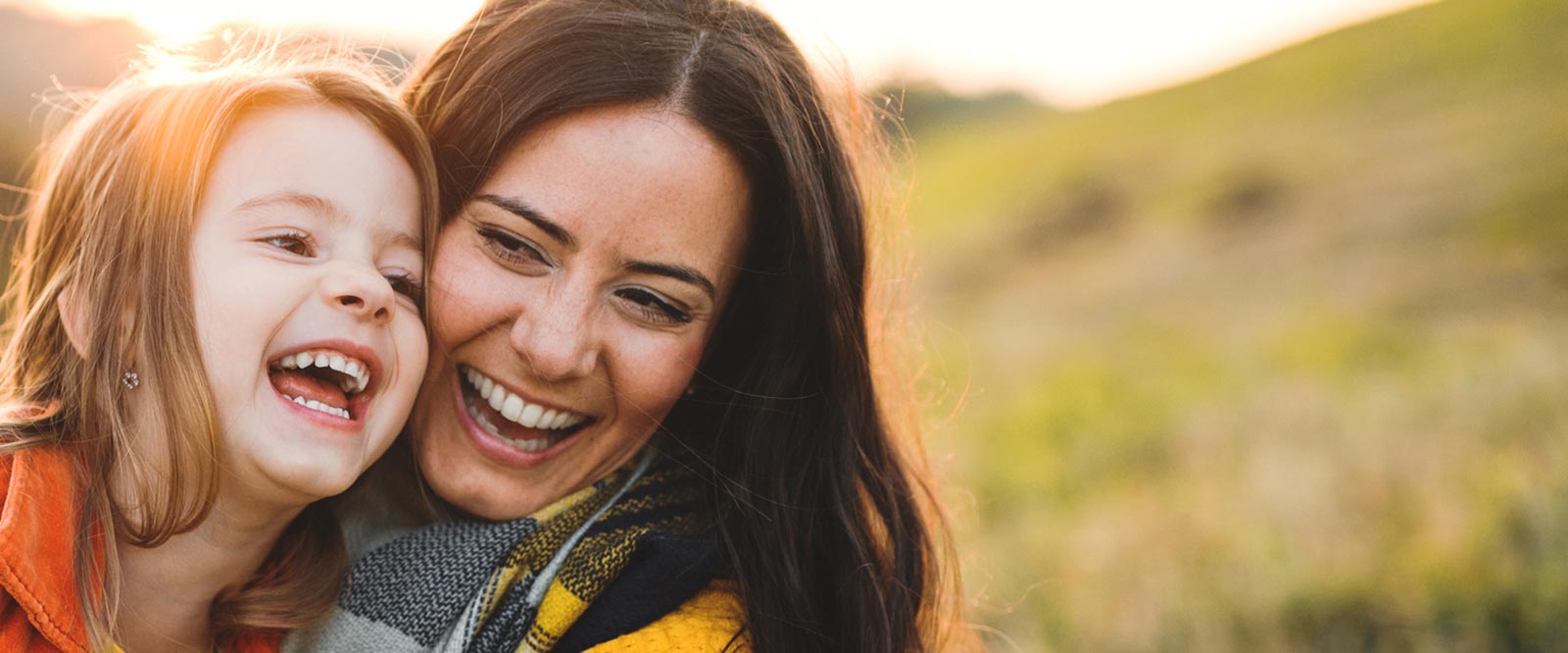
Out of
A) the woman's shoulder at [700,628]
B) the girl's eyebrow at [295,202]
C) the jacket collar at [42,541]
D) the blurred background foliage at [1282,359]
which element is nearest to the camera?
the jacket collar at [42,541]

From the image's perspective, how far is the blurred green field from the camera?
434 cm

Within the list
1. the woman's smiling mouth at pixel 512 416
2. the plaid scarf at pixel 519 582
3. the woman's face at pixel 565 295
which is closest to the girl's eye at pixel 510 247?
the woman's face at pixel 565 295

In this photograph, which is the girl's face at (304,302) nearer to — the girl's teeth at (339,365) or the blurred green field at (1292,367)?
the girl's teeth at (339,365)

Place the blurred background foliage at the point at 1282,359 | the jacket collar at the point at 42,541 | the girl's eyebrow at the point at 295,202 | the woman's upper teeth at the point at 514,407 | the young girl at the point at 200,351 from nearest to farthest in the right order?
the jacket collar at the point at 42,541
the young girl at the point at 200,351
the girl's eyebrow at the point at 295,202
the woman's upper teeth at the point at 514,407
the blurred background foliage at the point at 1282,359

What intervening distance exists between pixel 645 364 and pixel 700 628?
0.58m

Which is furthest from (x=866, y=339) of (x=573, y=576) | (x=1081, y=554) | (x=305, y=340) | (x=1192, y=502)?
(x=1192, y=502)

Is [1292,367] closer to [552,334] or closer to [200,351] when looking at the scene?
[552,334]

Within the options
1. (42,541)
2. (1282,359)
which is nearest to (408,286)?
(42,541)

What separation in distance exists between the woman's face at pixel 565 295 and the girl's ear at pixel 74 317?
24.6 inches

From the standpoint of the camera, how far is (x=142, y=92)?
94.7 inches

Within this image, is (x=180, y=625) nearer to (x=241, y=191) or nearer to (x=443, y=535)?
(x=443, y=535)

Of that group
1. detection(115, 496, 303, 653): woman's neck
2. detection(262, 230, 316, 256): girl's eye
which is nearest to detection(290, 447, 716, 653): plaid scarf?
detection(115, 496, 303, 653): woman's neck

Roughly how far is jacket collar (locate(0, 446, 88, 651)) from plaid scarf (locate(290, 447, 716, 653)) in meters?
0.56

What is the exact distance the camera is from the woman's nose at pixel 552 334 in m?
2.40
